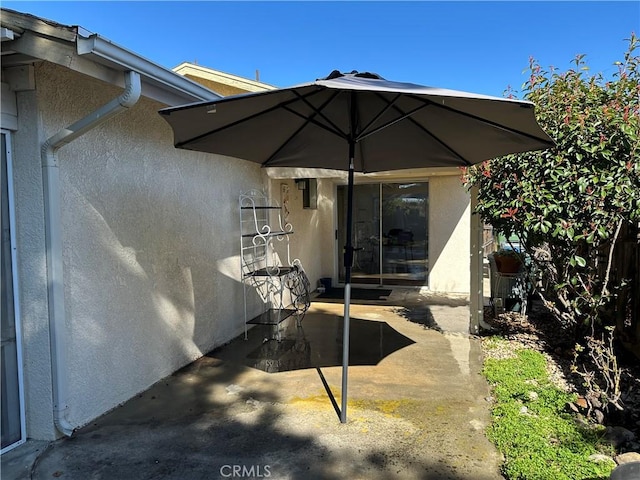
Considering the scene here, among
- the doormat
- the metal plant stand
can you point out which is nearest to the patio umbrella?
the metal plant stand

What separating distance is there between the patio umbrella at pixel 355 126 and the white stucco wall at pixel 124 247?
79 cm

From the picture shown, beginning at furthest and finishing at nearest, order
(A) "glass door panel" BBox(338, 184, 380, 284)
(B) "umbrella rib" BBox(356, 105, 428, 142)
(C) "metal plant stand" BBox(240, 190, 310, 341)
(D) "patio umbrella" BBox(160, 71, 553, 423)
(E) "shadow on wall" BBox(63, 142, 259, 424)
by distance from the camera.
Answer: (A) "glass door panel" BBox(338, 184, 380, 284) → (C) "metal plant stand" BBox(240, 190, 310, 341) → (E) "shadow on wall" BBox(63, 142, 259, 424) → (B) "umbrella rib" BBox(356, 105, 428, 142) → (D) "patio umbrella" BBox(160, 71, 553, 423)

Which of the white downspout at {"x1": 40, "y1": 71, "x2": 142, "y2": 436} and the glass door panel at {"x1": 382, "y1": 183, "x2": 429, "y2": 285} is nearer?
the white downspout at {"x1": 40, "y1": 71, "x2": 142, "y2": 436}

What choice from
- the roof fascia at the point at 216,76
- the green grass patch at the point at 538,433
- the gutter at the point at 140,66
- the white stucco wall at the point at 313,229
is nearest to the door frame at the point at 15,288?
the gutter at the point at 140,66

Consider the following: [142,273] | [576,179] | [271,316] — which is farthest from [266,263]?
[576,179]

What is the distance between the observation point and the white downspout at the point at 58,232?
2.83m

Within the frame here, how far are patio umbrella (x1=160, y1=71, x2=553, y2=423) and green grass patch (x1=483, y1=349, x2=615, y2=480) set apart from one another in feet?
3.98

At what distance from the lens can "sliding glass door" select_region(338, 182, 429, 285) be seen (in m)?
8.99

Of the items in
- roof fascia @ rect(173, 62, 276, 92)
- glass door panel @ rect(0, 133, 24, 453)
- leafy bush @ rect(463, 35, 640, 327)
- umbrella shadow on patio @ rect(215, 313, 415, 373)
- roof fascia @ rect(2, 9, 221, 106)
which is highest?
Result: roof fascia @ rect(173, 62, 276, 92)

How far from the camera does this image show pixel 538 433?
114 inches

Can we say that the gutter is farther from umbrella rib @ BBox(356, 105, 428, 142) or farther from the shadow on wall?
umbrella rib @ BBox(356, 105, 428, 142)

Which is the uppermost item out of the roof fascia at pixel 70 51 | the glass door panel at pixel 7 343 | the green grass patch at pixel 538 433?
the roof fascia at pixel 70 51

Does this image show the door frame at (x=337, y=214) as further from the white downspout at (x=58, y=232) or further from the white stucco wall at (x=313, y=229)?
the white downspout at (x=58, y=232)

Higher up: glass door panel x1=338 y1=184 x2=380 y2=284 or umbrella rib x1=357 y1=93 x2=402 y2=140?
umbrella rib x1=357 y1=93 x2=402 y2=140
